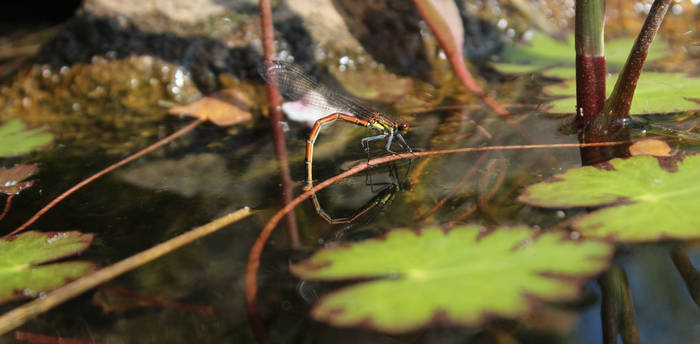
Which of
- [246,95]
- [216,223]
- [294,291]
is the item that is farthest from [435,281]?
[246,95]

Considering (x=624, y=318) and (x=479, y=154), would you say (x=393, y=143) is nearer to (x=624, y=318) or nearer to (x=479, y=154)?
(x=479, y=154)

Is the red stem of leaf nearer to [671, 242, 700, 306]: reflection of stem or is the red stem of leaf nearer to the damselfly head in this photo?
the damselfly head

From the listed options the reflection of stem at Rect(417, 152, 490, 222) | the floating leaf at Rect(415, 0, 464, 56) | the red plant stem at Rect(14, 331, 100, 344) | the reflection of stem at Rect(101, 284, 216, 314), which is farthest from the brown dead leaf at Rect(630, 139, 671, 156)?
the red plant stem at Rect(14, 331, 100, 344)

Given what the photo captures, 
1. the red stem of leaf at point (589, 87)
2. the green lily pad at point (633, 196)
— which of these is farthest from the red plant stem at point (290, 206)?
the green lily pad at point (633, 196)

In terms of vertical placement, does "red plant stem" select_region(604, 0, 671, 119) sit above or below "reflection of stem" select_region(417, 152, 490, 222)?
above

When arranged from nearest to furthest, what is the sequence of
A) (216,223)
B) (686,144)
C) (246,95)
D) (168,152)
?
(216,223)
(686,144)
(168,152)
(246,95)

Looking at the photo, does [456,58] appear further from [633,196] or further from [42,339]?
[42,339]
